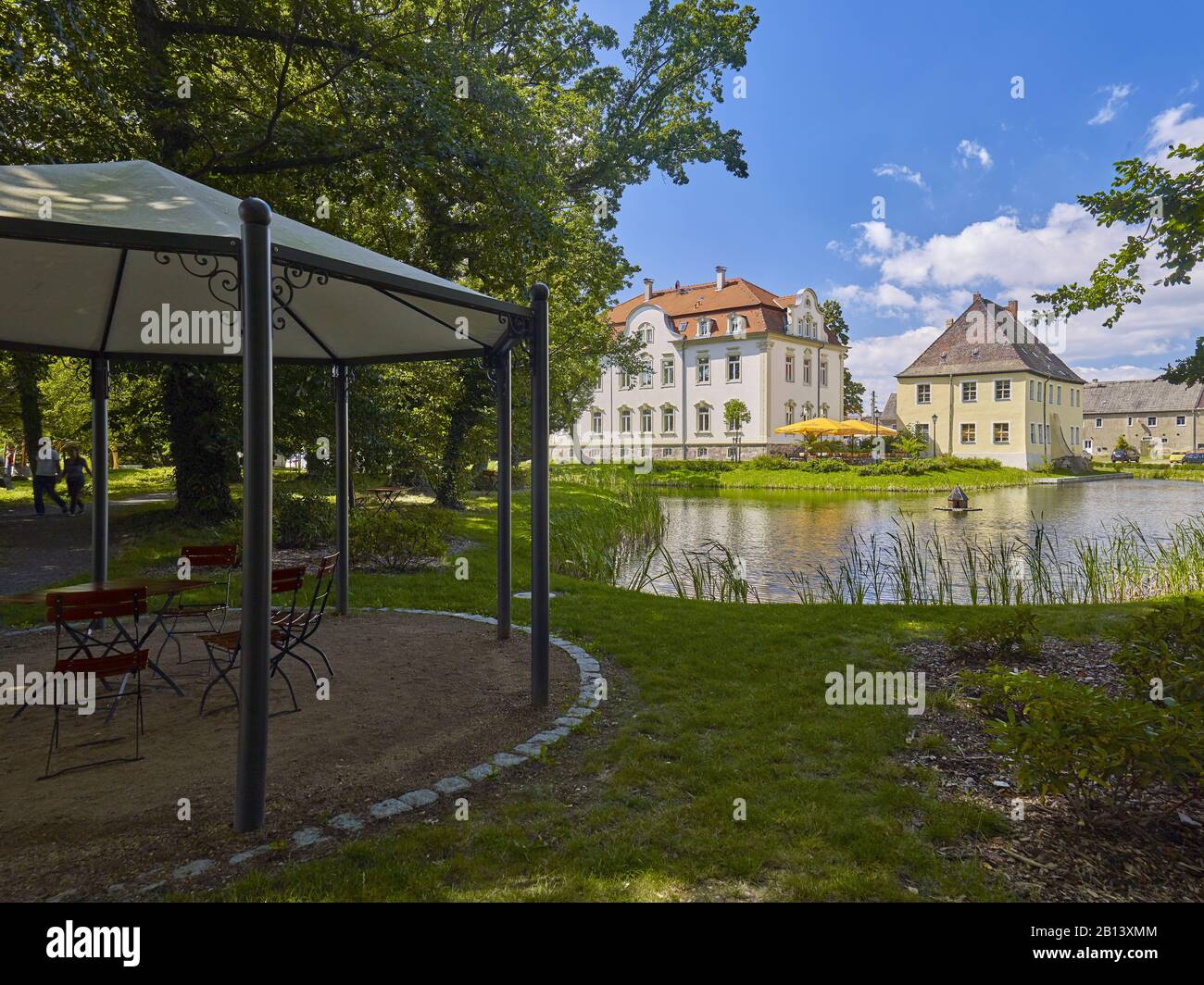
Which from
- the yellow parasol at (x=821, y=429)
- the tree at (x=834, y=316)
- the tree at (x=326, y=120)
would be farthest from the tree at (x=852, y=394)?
the tree at (x=326, y=120)

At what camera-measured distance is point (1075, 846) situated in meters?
3.37

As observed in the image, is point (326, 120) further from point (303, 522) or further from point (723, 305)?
point (723, 305)

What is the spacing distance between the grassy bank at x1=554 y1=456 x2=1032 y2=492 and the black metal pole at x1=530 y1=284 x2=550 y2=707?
2614 centimetres

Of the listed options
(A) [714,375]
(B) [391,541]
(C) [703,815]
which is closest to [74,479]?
(B) [391,541]

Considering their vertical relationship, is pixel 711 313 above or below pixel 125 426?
above

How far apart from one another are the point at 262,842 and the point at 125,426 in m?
13.0

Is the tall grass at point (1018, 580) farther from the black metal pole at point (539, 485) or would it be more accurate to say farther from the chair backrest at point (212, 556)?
the chair backrest at point (212, 556)

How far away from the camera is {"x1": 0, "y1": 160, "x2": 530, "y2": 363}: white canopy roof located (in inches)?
147

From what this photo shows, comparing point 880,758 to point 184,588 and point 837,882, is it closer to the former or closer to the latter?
point 837,882

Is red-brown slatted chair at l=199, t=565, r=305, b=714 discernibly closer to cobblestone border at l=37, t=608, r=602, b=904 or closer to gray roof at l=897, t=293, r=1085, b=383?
cobblestone border at l=37, t=608, r=602, b=904

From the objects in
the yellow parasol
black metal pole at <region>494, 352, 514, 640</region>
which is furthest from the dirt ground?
the yellow parasol

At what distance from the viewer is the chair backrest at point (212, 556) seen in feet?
22.3

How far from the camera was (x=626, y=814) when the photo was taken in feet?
12.2
